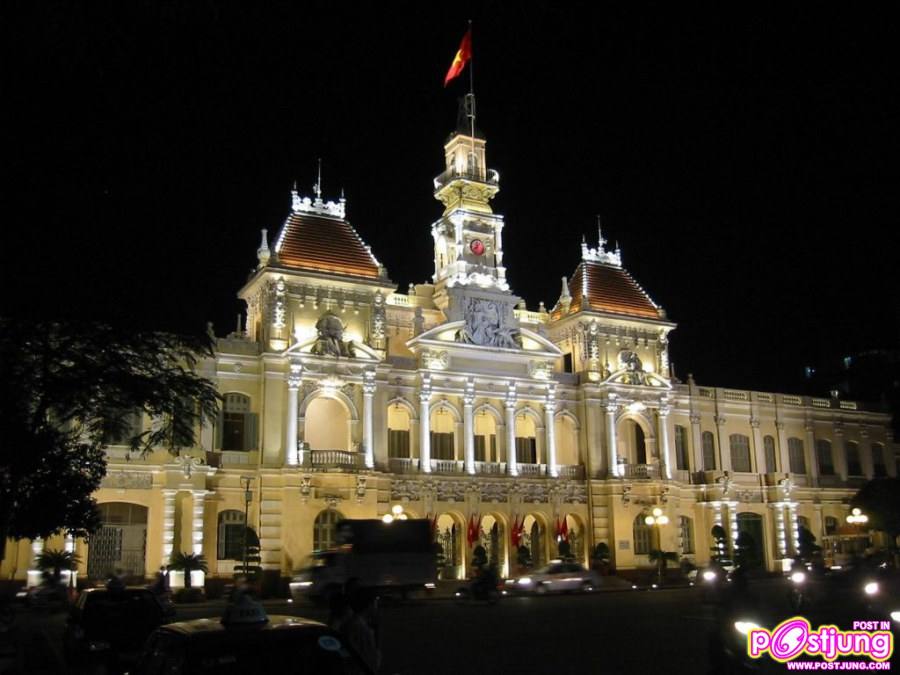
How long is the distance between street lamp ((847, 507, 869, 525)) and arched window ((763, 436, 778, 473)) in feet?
16.7

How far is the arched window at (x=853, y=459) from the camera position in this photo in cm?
5983

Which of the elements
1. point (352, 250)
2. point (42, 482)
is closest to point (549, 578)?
point (352, 250)

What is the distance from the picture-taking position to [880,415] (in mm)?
61406

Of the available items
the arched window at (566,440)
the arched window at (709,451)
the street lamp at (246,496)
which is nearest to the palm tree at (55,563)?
the street lamp at (246,496)

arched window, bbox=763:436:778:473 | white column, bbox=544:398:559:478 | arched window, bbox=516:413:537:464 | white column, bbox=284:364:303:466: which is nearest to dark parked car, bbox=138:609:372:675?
white column, bbox=284:364:303:466

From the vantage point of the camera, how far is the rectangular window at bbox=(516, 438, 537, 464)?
4953 cm

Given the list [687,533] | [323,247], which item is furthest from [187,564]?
[687,533]

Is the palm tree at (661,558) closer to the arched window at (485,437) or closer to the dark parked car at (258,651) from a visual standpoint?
the arched window at (485,437)

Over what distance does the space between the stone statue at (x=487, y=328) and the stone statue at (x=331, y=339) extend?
20.5 feet

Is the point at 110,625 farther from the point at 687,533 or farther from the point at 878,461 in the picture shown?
the point at 878,461

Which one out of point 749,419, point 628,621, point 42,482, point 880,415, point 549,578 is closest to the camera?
point 42,482

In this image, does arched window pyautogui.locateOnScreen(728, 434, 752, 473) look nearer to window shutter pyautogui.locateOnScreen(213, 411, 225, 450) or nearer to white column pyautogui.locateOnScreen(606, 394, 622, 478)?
white column pyautogui.locateOnScreen(606, 394, 622, 478)

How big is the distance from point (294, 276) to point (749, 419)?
28.5 meters

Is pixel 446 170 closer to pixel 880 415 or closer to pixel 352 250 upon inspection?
pixel 352 250
